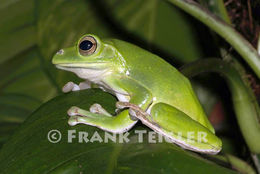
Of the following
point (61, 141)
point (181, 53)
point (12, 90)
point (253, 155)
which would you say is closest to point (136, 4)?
point (181, 53)

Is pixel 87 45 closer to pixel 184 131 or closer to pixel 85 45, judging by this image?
pixel 85 45

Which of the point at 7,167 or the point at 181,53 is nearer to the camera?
→ the point at 7,167

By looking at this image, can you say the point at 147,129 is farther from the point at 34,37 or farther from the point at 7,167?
the point at 34,37

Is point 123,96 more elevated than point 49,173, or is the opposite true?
point 123,96

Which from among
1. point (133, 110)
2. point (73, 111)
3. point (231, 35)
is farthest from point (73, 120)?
point (231, 35)

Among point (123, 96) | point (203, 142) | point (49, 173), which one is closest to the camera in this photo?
point (49, 173)

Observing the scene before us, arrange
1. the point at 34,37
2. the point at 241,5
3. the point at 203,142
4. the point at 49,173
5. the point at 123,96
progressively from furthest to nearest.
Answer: the point at 34,37
the point at 241,5
the point at 123,96
the point at 203,142
the point at 49,173

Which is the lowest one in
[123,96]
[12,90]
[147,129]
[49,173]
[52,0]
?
[49,173]
